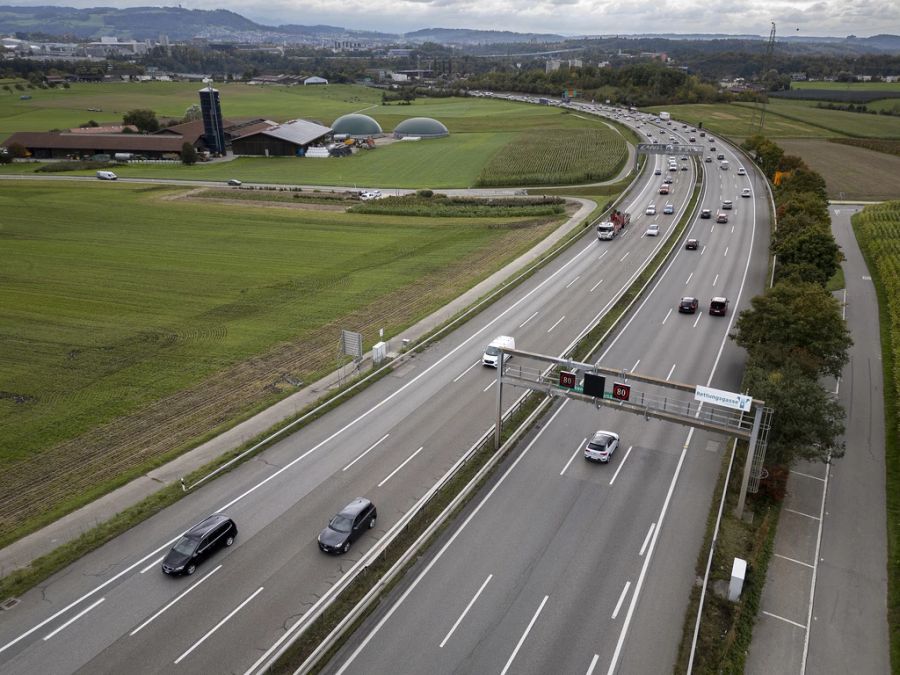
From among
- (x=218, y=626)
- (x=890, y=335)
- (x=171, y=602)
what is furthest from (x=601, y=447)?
(x=890, y=335)

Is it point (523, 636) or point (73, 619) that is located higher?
point (73, 619)

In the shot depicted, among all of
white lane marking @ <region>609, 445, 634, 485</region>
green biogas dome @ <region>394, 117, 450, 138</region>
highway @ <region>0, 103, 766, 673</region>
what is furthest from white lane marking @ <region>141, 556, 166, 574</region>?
green biogas dome @ <region>394, 117, 450, 138</region>

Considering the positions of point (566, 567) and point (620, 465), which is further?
point (620, 465)

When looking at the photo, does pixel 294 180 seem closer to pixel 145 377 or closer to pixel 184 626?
pixel 145 377

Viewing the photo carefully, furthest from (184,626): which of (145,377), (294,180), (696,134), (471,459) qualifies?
(696,134)

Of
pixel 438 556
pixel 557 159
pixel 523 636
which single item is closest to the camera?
pixel 523 636

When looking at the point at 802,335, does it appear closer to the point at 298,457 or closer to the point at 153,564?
the point at 298,457

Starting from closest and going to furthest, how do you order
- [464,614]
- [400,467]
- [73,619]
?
[73,619]
[464,614]
[400,467]

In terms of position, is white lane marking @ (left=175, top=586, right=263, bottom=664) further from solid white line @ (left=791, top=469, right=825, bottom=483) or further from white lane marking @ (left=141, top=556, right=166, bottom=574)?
solid white line @ (left=791, top=469, right=825, bottom=483)
